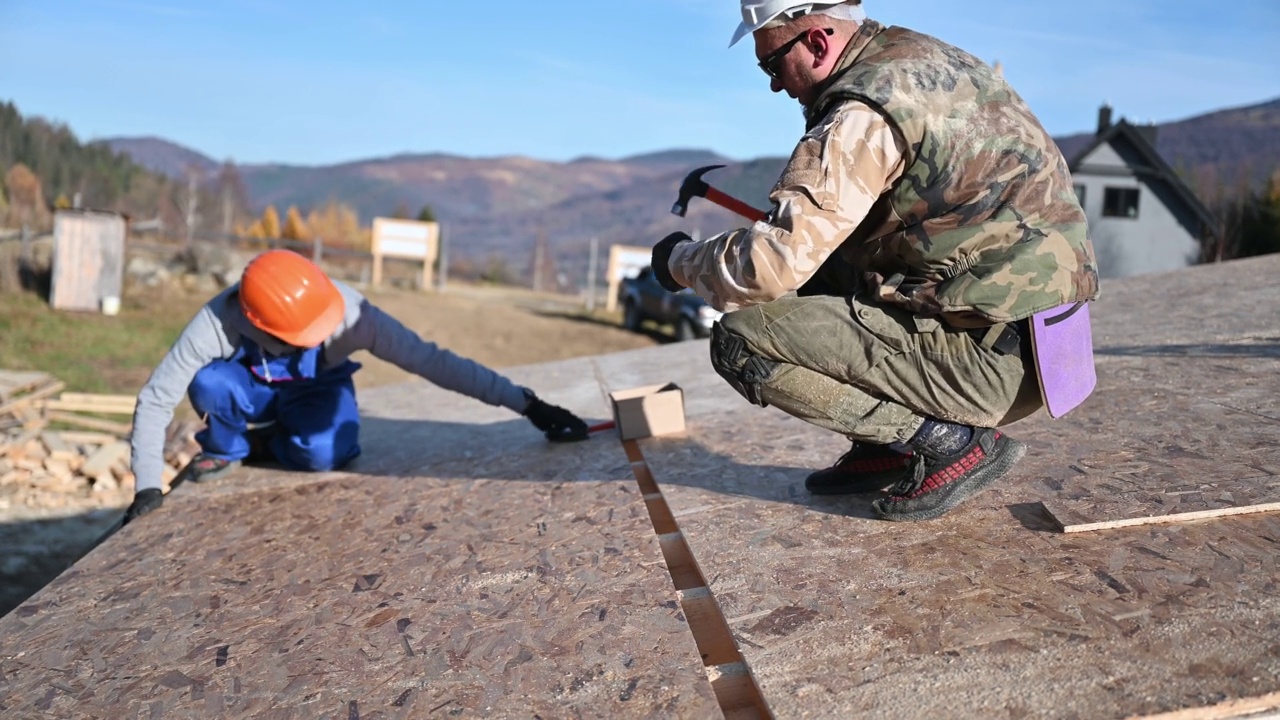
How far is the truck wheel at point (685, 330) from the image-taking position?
14586 millimetres

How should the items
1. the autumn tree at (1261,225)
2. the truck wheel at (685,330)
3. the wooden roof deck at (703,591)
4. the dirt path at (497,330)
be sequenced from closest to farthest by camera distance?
the wooden roof deck at (703,591) → the truck wheel at (685,330) → the dirt path at (497,330) → the autumn tree at (1261,225)

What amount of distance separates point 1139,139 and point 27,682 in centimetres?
2936

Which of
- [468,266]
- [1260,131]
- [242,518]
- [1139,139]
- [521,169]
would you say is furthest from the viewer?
[521,169]

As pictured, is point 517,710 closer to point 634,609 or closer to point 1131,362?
point 634,609

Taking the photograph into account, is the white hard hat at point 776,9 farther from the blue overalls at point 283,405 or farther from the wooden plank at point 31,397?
the wooden plank at point 31,397

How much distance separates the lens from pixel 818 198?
217 centimetres

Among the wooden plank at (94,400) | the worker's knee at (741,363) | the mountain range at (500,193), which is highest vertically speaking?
the mountain range at (500,193)

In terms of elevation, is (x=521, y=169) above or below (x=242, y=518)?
above

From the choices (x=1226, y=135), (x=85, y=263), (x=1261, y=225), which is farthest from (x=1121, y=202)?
(x=1226, y=135)

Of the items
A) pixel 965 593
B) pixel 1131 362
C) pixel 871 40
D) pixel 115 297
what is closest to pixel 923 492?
pixel 965 593

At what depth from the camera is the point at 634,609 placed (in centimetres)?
232

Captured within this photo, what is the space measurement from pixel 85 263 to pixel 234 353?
1398 centimetres

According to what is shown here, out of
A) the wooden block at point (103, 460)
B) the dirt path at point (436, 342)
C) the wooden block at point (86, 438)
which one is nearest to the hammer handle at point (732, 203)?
the dirt path at point (436, 342)

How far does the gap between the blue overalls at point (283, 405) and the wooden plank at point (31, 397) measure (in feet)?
15.4
